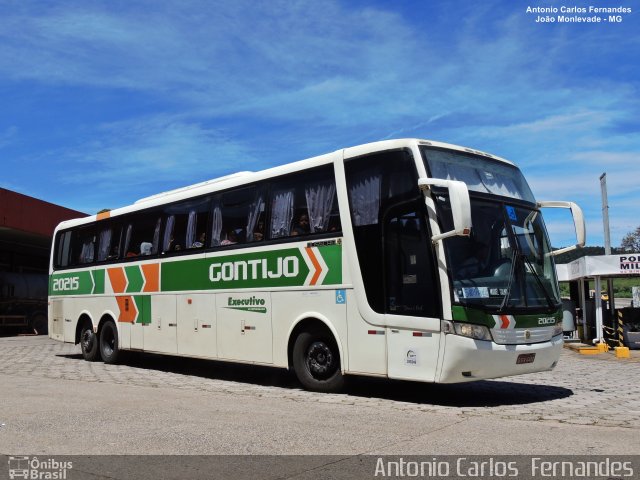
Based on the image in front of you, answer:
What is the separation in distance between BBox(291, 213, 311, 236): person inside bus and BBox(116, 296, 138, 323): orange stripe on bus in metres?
5.73

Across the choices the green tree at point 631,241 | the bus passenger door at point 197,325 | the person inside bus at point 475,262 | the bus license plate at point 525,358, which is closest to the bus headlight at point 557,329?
the bus license plate at point 525,358

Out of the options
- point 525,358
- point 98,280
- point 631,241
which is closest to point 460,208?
point 525,358

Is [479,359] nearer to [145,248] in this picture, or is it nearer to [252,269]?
[252,269]

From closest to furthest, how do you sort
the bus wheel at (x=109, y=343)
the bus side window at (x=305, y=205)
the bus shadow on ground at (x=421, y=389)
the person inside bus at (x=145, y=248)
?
the bus shadow on ground at (x=421, y=389) → the bus side window at (x=305, y=205) → the person inside bus at (x=145, y=248) → the bus wheel at (x=109, y=343)

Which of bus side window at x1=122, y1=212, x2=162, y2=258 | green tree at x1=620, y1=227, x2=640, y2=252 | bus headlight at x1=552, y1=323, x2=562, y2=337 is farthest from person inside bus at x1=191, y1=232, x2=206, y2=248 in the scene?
green tree at x1=620, y1=227, x2=640, y2=252

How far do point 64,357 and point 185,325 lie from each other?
6.39 meters

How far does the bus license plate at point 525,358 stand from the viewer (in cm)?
892

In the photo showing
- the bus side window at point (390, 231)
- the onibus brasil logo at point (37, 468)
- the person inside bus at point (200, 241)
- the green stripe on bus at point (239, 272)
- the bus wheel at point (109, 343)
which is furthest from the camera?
the bus wheel at point (109, 343)

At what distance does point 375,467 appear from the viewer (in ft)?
17.7

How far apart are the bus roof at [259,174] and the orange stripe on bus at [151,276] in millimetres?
1324

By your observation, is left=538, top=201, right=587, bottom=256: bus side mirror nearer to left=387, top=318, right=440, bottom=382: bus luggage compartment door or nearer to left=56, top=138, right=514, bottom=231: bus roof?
left=56, top=138, right=514, bottom=231: bus roof

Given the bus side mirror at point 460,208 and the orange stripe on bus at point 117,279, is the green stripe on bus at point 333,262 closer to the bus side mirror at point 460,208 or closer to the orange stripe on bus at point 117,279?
the bus side mirror at point 460,208

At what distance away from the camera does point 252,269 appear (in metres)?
11.6

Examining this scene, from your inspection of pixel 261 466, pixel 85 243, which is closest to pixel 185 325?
pixel 85 243
